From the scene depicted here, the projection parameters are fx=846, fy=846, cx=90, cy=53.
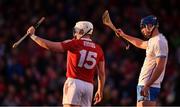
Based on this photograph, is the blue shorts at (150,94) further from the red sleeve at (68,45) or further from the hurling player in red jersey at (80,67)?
the red sleeve at (68,45)

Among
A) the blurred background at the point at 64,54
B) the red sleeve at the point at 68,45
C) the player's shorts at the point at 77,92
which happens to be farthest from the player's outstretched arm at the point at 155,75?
the blurred background at the point at 64,54

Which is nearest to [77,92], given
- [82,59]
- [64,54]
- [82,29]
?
[82,59]

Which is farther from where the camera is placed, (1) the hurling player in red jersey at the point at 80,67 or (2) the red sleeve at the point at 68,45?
(1) the hurling player in red jersey at the point at 80,67

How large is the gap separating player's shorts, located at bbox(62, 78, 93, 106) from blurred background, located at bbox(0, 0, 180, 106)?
268 inches

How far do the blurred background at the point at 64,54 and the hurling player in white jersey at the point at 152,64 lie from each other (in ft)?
22.8

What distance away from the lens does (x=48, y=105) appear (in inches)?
819

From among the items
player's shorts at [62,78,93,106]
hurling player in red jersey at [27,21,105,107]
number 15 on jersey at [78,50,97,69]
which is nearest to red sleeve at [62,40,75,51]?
hurling player in red jersey at [27,21,105,107]

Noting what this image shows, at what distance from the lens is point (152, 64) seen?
1362 cm

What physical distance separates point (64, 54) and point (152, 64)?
8333 millimetres

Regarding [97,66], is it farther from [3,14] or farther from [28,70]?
[3,14]

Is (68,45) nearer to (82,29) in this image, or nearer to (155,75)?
(82,29)

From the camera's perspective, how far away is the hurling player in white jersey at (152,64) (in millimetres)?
13328

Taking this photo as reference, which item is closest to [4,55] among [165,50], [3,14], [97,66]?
[3,14]

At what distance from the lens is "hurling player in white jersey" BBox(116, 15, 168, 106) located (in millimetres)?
13328
